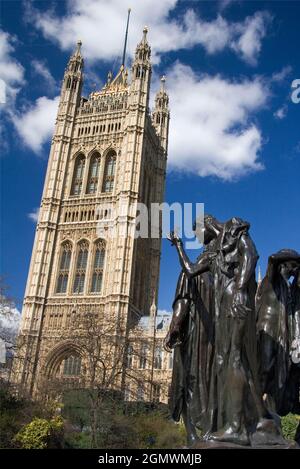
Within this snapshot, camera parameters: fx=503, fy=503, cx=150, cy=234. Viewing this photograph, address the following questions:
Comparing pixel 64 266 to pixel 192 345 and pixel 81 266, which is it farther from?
pixel 192 345

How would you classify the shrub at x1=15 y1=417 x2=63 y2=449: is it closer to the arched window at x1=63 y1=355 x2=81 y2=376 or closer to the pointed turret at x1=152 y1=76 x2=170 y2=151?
the arched window at x1=63 y1=355 x2=81 y2=376

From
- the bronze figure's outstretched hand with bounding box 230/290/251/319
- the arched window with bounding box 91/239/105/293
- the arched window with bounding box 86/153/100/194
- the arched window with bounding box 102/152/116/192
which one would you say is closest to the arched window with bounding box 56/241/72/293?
the arched window with bounding box 91/239/105/293

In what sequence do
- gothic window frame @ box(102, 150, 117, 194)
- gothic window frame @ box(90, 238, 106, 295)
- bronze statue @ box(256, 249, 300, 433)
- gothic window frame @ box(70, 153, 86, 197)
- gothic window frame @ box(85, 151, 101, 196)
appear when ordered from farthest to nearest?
1. gothic window frame @ box(70, 153, 86, 197)
2. gothic window frame @ box(85, 151, 101, 196)
3. gothic window frame @ box(102, 150, 117, 194)
4. gothic window frame @ box(90, 238, 106, 295)
5. bronze statue @ box(256, 249, 300, 433)

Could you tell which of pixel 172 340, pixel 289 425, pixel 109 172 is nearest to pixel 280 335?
pixel 172 340

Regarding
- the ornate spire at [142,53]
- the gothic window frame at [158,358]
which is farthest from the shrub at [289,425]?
the ornate spire at [142,53]

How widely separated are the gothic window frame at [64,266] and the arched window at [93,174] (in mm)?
6606

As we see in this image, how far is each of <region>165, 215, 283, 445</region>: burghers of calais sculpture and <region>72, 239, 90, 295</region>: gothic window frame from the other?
144ft

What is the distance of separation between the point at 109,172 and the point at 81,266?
1131 centimetres

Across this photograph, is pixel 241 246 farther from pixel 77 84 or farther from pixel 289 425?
pixel 77 84

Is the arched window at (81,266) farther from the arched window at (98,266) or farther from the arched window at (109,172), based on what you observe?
the arched window at (109,172)

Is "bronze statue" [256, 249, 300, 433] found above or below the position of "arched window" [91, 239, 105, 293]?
below

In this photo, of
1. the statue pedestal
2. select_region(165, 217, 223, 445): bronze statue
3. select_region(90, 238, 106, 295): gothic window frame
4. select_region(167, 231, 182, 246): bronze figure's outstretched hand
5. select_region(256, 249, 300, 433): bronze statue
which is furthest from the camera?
select_region(90, 238, 106, 295): gothic window frame

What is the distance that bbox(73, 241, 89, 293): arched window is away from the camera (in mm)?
49925
